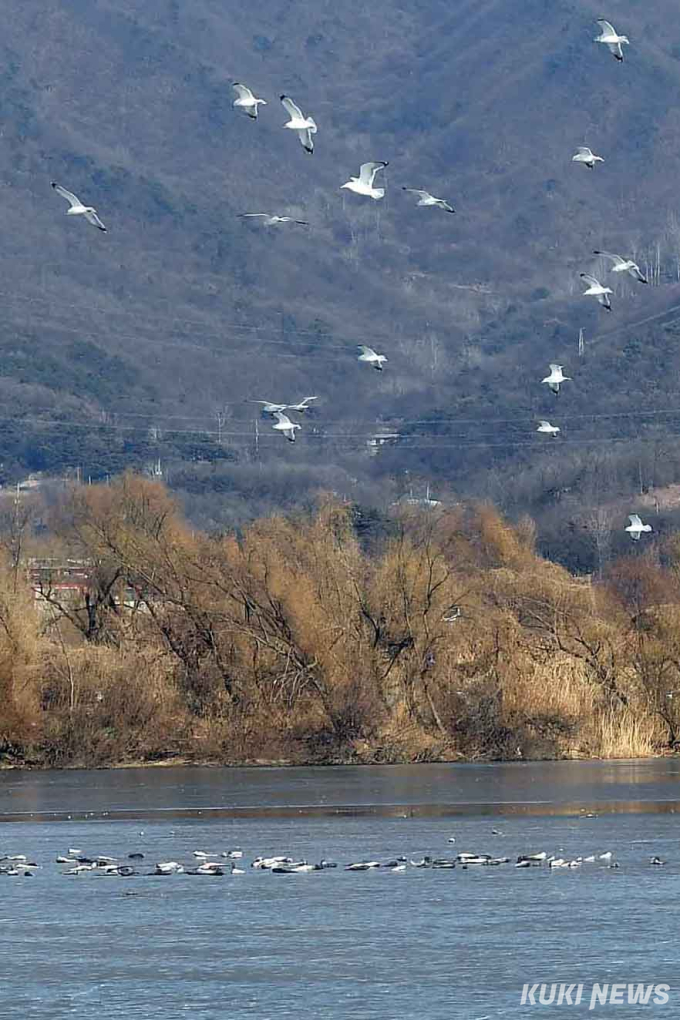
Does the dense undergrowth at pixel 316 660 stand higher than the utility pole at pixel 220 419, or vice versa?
the utility pole at pixel 220 419

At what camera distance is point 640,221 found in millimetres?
195125

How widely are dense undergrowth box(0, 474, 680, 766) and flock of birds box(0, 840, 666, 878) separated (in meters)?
17.7

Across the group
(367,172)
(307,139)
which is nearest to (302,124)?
(307,139)

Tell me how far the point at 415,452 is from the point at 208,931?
112m

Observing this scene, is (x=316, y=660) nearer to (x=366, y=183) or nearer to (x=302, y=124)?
(x=366, y=183)

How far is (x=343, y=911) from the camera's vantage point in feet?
71.1

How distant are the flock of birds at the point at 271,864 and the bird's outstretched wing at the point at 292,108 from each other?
1432cm

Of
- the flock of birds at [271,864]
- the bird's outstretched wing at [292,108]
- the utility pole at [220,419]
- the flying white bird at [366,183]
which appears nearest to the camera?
the flock of birds at [271,864]

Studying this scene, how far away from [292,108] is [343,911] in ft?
59.8

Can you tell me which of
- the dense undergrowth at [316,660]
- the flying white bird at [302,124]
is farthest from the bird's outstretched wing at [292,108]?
the dense undergrowth at [316,660]

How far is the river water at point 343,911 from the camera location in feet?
57.3

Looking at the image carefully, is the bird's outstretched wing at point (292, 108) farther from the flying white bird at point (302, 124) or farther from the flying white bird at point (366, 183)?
the flying white bird at point (366, 183)

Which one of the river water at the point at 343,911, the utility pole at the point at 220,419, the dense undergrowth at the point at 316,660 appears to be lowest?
the river water at the point at 343,911

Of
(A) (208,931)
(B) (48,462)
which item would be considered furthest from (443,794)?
(B) (48,462)
